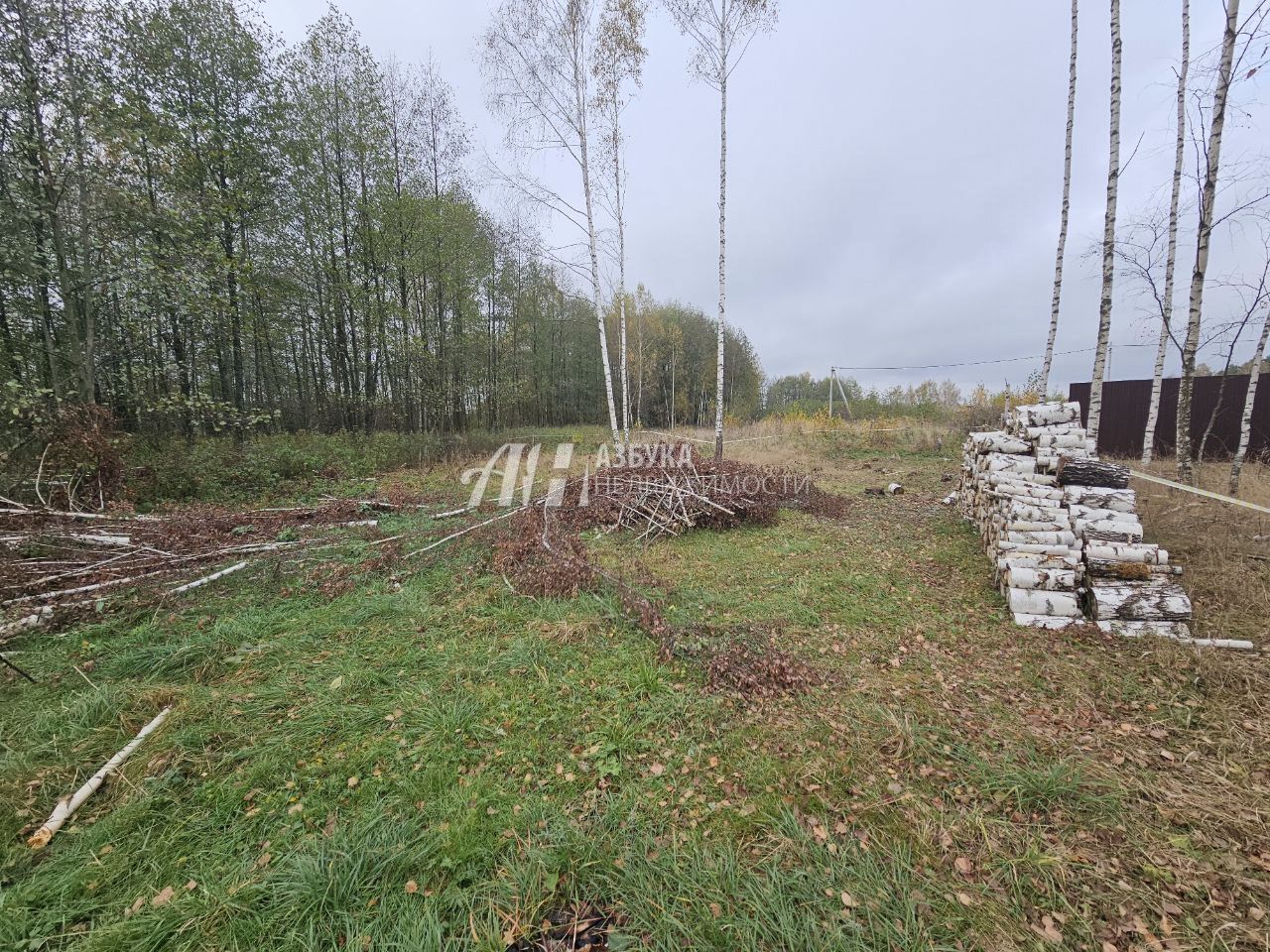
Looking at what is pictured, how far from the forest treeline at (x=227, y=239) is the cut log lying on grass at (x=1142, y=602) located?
11.5 metres

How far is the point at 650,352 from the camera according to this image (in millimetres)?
30703

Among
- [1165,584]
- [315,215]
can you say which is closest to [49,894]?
[1165,584]

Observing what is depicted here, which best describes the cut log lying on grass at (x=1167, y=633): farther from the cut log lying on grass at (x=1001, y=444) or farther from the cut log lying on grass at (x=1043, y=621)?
the cut log lying on grass at (x=1001, y=444)

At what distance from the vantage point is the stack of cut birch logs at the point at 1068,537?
3.66 m

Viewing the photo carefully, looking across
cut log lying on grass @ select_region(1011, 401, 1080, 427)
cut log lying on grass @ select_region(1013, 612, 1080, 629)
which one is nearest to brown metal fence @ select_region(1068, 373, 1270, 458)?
cut log lying on grass @ select_region(1011, 401, 1080, 427)

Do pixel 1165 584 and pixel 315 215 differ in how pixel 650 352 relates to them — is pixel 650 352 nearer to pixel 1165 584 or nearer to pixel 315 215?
pixel 315 215

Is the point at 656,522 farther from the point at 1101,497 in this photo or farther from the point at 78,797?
the point at 78,797

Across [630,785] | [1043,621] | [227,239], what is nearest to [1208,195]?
[1043,621]

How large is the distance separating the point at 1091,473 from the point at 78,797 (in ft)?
28.2

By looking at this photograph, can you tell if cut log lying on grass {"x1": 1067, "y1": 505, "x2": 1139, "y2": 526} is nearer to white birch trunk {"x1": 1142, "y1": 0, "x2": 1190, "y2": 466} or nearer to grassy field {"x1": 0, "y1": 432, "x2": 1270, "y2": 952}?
grassy field {"x1": 0, "y1": 432, "x2": 1270, "y2": 952}

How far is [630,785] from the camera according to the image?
2.36m

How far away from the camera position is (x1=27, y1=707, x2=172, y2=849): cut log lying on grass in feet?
6.57

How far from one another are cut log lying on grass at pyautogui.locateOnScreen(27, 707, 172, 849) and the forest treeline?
21.6 ft

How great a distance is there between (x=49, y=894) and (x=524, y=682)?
214 centimetres
